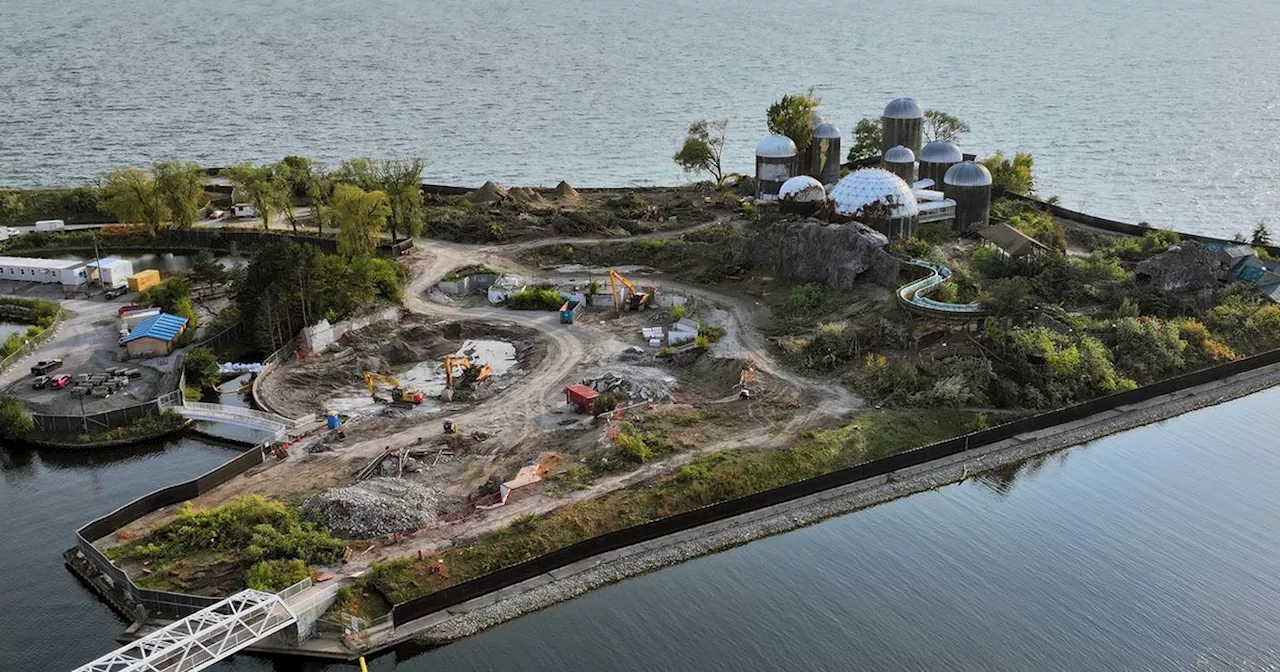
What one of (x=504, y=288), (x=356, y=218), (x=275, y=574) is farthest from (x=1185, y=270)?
(x=275, y=574)

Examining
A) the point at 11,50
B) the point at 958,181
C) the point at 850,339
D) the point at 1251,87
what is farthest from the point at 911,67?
the point at 11,50

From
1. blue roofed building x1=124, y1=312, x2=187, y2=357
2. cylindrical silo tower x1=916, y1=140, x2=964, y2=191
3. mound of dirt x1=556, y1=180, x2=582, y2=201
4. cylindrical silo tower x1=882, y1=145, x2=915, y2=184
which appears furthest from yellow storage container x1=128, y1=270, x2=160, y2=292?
cylindrical silo tower x1=916, y1=140, x2=964, y2=191

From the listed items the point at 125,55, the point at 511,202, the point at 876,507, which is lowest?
the point at 876,507

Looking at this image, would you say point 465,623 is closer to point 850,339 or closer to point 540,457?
point 540,457

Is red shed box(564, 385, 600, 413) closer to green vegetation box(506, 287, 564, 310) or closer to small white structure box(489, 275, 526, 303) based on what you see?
green vegetation box(506, 287, 564, 310)

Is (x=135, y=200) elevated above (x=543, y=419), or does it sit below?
above

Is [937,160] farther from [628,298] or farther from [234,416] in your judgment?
[234,416]
